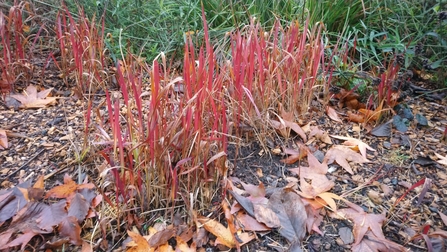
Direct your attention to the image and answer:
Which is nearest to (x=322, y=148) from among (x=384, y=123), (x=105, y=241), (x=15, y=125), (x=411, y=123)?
(x=384, y=123)

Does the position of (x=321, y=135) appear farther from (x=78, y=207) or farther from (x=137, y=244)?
(x=78, y=207)

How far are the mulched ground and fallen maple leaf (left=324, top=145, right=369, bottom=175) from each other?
1.2 inches

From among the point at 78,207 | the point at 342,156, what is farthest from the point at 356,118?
the point at 78,207

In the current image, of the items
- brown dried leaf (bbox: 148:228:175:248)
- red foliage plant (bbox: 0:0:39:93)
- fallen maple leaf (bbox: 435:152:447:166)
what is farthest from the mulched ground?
brown dried leaf (bbox: 148:228:175:248)

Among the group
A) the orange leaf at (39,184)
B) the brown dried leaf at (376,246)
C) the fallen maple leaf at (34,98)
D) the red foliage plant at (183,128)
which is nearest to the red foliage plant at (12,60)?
the fallen maple leaf at (34,98)

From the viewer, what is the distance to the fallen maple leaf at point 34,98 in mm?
1866

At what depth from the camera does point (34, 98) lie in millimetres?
1904

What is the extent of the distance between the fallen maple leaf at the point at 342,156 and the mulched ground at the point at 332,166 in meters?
0.03

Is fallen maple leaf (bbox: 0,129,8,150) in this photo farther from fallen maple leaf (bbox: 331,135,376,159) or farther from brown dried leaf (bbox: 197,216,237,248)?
fallen maple leaf (bbox: 331,135,376,159)

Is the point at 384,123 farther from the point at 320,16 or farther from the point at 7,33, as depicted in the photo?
the point at 7,33

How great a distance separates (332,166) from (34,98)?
153 cm

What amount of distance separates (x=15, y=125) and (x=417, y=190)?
5.83 ft

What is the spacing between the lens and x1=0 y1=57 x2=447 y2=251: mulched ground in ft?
4.25

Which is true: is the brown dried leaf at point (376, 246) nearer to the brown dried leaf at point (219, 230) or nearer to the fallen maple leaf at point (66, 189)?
the brown dried leaf at point (219, 230)
